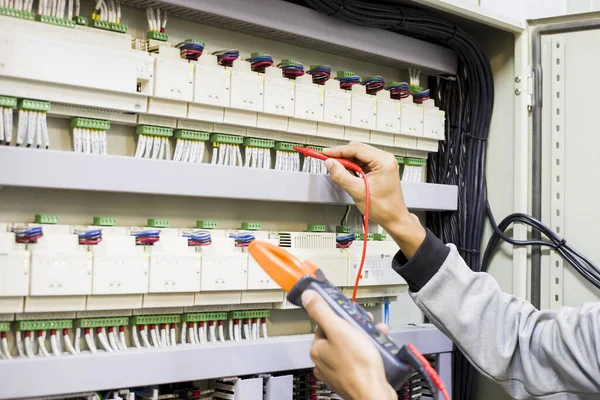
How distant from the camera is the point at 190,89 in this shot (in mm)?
1490

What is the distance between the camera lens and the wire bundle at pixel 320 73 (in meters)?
1.73

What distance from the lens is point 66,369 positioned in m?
1.26

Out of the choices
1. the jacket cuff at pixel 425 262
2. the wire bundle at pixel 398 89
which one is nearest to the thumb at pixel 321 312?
the jacket cuff at pixel 425 262

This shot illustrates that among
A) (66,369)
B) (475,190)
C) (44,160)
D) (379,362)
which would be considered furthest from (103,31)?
(475,190)

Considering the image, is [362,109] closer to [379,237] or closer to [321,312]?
[379,237]

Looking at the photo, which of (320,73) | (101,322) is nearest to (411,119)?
(320,73)

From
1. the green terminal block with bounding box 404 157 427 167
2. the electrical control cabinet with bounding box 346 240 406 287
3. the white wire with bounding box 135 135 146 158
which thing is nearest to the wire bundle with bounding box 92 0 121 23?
the white wire with bounding box 135 135 146 158

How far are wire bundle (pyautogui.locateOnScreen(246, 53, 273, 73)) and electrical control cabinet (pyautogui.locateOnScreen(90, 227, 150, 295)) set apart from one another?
1.70 feet

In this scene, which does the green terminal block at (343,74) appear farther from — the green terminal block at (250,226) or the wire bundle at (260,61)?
the green terminal block at (250,226)

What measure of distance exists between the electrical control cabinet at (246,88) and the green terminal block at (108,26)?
260 mm

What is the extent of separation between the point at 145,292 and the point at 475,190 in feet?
3.43

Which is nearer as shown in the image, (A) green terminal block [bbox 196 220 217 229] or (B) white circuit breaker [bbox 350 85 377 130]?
(A) green terminal block [bbox 196 220 217 229]

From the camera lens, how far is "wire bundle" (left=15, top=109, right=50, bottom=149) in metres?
1.32

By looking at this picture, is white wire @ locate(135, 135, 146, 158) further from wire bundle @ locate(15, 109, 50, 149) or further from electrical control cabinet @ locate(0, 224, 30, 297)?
electrical control cabinet @ locate(0, 224, 30, 297)
